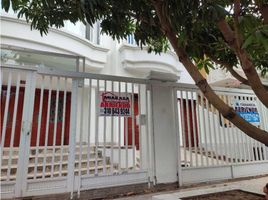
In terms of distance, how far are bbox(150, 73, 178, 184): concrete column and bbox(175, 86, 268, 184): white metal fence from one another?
0.18m

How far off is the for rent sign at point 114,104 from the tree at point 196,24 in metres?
1.17

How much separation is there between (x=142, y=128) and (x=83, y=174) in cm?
131

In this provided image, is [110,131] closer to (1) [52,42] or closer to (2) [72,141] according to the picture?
(2) [72,141]

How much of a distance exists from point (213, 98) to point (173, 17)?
Answer: 2.89 feet

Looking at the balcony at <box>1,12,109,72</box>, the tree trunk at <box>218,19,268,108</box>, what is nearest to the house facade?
the balcony at <box>1,12,109,72</box>

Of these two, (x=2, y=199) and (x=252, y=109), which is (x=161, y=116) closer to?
(x=252, y=109)

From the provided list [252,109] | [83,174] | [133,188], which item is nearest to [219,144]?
[252,109]

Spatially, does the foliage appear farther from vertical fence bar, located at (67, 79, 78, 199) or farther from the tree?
vertical fence bar, located at (67, 79, 78, 199)

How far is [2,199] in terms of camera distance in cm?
335

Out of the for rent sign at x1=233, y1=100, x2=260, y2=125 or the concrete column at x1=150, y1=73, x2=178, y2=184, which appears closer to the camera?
the concrete column at x1=150, y1=73, x2=178, y2=184

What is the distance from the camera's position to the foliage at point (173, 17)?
219 centimetres

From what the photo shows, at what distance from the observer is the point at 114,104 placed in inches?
168

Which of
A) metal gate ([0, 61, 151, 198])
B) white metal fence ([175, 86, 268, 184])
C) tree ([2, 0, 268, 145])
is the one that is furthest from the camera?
white metal fence ([175, 86, 268, 184])

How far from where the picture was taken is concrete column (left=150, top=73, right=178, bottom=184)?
4.43 m
